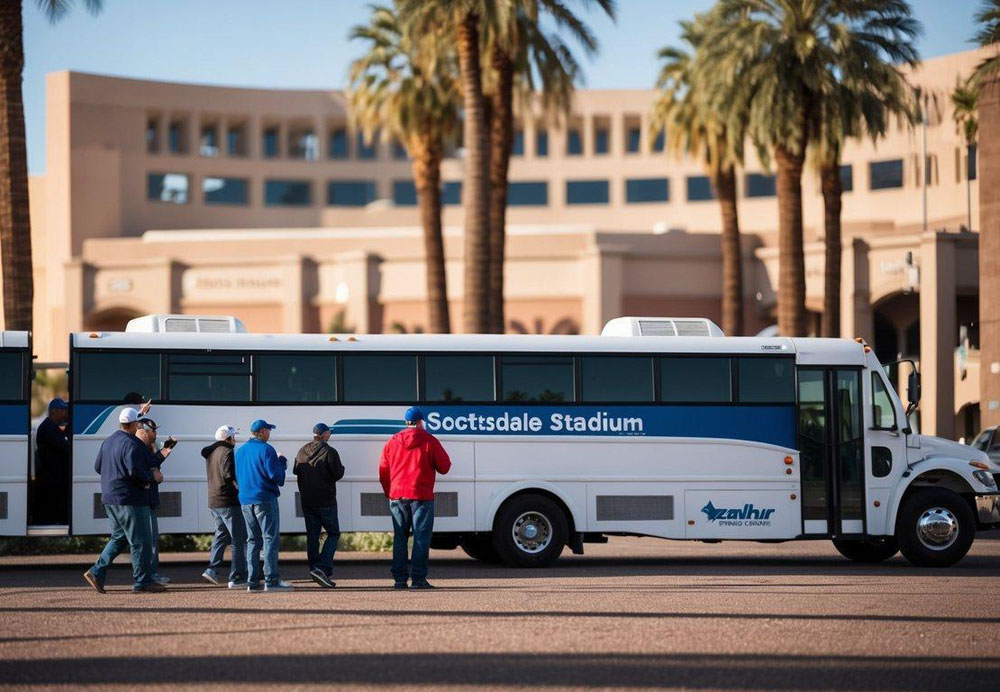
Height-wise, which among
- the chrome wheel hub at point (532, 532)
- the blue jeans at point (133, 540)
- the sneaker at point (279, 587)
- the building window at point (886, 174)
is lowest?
the sneaker at point (279, 587)

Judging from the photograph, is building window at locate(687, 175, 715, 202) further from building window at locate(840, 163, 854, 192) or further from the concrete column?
the concrete column

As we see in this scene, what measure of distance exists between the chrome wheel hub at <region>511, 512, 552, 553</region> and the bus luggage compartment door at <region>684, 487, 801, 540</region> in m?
1.83

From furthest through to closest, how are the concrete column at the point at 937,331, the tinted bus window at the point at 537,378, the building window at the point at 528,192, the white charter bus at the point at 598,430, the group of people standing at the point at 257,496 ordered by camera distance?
the building window at the point at 528,192 < the concrete column at the point at 937,331 < the tinted bus window at the point at 537,378 < the white charter bus at the point at 598,430 < the group of people standing at the point at 257,496

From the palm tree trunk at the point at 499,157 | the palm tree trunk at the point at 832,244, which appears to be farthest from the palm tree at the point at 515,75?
the palm tree trunk at the point at 832,244

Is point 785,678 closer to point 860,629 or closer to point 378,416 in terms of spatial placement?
point 860,629

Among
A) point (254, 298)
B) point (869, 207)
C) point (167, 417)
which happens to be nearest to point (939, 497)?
point (167, 417)

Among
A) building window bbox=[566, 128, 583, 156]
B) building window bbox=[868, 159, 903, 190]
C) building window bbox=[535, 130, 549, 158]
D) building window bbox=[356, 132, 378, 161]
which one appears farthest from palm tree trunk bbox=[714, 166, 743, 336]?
building window bbox=[356, 132, 378, 161]

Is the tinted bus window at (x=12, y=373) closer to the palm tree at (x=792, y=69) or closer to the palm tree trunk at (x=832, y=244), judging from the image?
the palm tree at (x=792, y=69)

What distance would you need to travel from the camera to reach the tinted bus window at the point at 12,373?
62.2 feet

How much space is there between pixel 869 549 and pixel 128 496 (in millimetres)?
10766

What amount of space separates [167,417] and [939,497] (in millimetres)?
9969

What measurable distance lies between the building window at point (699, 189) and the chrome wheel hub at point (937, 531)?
59.2 m

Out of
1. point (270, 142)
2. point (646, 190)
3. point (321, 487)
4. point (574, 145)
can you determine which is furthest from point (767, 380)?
point (270, 142)

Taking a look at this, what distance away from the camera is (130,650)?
11.0 metres
